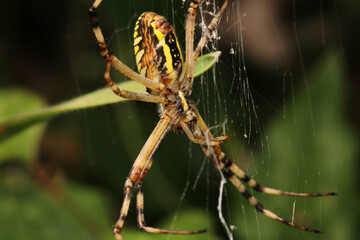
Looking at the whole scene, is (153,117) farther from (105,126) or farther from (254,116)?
(254,116)

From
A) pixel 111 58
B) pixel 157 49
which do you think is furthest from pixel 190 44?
pixel 111 58

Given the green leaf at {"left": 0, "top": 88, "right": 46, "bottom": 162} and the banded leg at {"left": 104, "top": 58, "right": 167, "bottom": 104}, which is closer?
the banded leg at {"left": 104, "top": 58, "right": 167, "bottom": 104}

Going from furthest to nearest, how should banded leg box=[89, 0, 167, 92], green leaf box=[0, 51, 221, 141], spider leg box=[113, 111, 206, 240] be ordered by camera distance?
spider leg box=[113, 111, 206, 240], banded leg box=[89, 0, 167, 92], green leaf box=[0, 51, 221, 141]

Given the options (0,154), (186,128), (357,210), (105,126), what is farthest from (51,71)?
(357,210)

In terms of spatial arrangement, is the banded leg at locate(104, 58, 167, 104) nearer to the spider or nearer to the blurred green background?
the spider

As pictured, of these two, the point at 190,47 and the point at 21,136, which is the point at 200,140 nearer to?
the point at 190,47

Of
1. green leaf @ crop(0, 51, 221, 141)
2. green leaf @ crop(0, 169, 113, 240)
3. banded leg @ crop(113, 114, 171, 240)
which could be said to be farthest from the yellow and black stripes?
green leaf @ crop(0, 169, 113, 240)

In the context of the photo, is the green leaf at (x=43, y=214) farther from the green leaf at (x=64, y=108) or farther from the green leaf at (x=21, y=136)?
the green leaf at (x=64, y=108)
